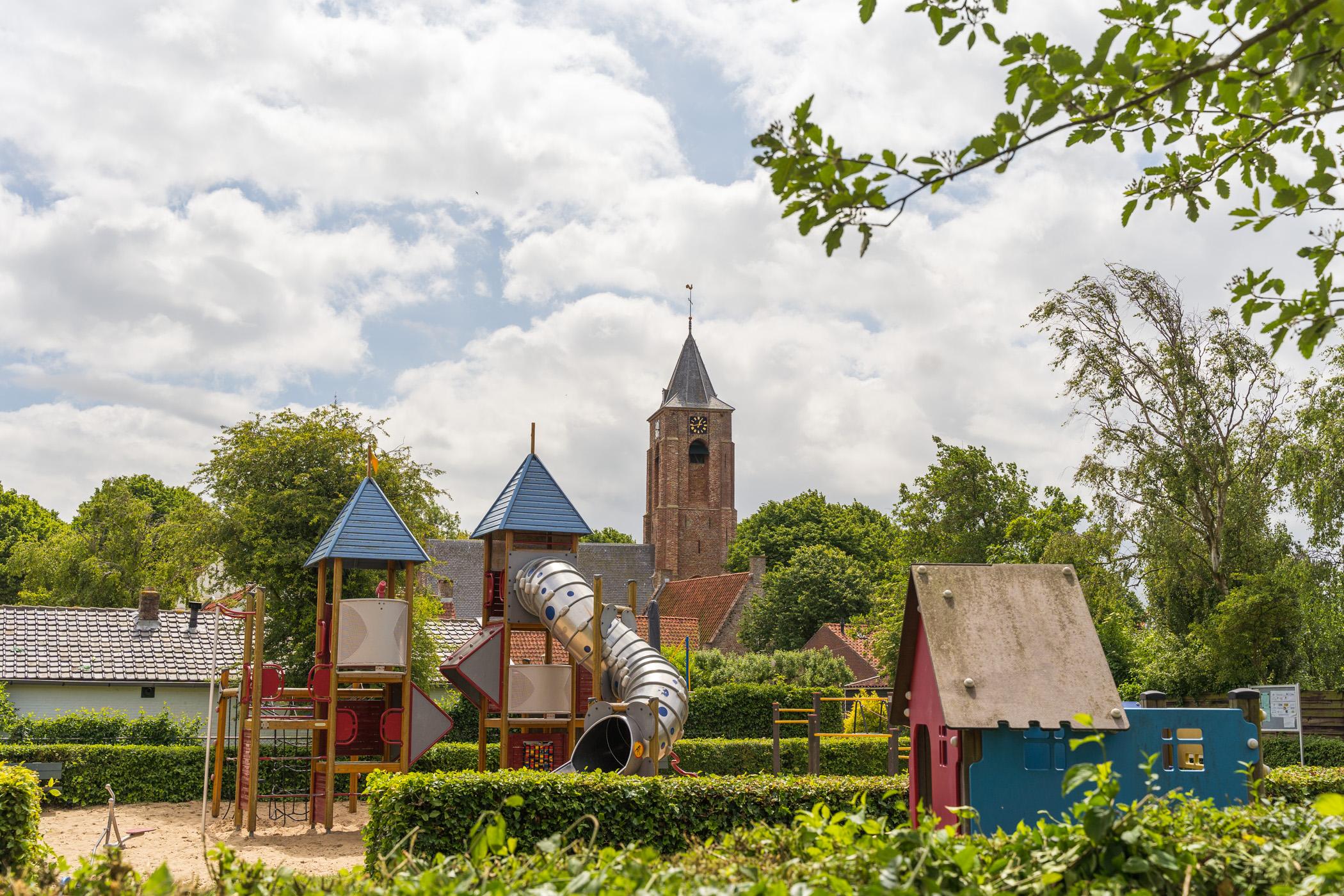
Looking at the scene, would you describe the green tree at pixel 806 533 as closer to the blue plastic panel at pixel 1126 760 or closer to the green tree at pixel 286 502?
the green tree at pixel 286 502

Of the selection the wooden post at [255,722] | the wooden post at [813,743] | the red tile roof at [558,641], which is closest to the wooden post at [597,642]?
the red tile roof at [558,641]

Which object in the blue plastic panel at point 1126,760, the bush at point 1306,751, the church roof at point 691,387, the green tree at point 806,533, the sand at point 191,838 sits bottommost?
the sand at point 191,838

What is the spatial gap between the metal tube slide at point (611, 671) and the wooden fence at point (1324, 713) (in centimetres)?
1436

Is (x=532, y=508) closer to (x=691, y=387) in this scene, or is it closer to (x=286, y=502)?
(x=286, y=502)

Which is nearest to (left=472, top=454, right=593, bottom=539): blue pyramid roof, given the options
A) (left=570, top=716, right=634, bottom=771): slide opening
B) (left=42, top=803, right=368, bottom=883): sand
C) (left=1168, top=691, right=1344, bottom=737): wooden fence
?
(left=570, top=716, right=634, bottom=771): slide opening

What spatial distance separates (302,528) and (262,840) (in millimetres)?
8500

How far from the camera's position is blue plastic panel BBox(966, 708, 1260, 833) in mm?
10258

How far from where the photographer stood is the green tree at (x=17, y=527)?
2186 inches

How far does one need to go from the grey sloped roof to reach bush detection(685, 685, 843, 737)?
54.0ft

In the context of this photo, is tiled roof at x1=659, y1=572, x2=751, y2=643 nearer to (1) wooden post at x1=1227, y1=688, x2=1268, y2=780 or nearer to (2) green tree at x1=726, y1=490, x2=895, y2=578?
(2) green tree at x1=726, y1=490, x2=895, y2=578

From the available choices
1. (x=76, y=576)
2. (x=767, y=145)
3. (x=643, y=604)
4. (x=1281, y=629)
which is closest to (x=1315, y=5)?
(x=767, y=145)

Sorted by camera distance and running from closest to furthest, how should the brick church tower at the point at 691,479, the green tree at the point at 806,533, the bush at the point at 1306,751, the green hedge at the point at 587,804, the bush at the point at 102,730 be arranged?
the green hedge at the point at 587,804
the bush at the point at 102,730
the bush at the point at 1306,751
the green tree at the point at 806,533
the brick church tower at the point at 691,479

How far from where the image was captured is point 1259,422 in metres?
27.4

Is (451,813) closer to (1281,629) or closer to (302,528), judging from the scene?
(302,528)
